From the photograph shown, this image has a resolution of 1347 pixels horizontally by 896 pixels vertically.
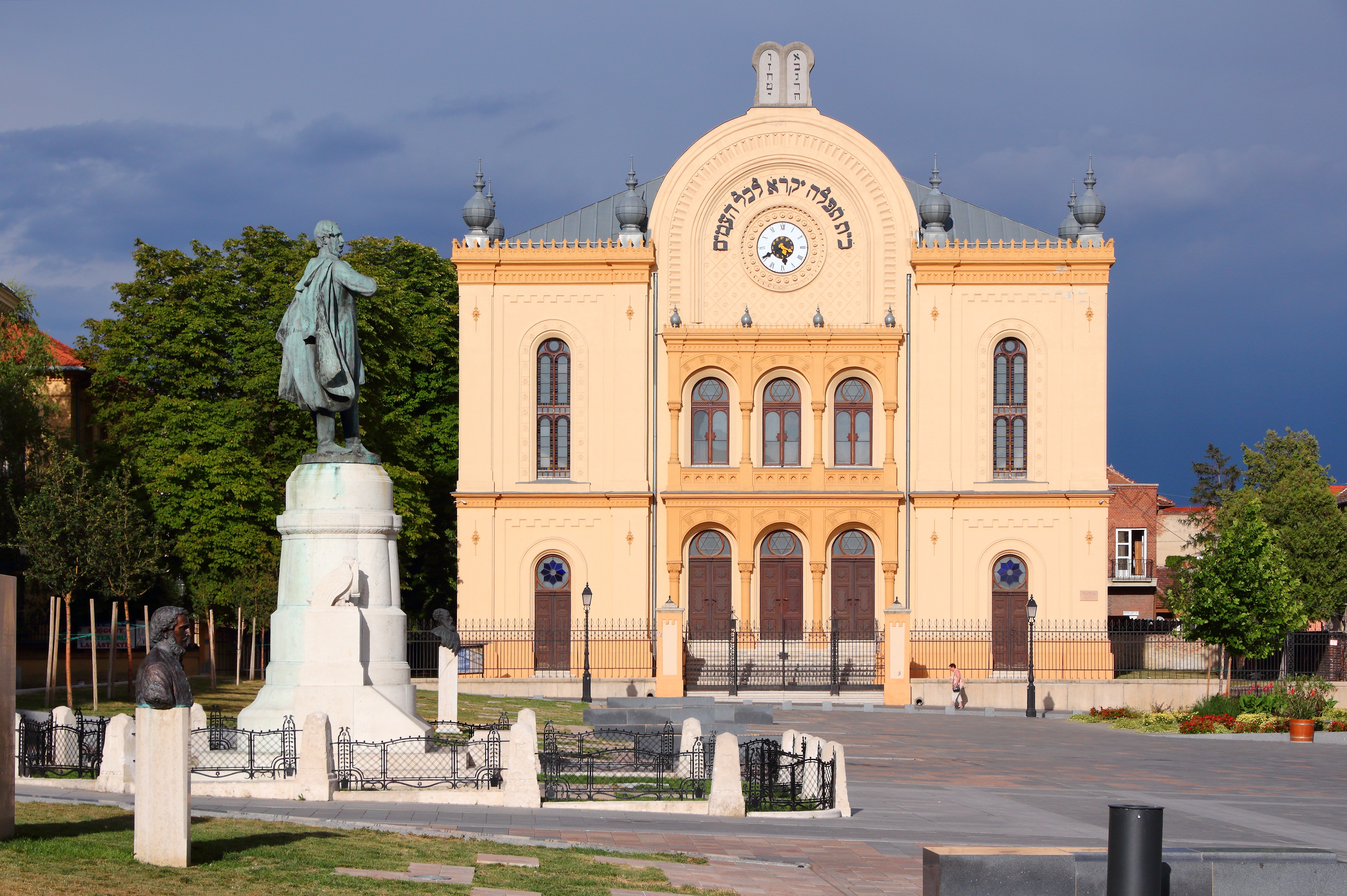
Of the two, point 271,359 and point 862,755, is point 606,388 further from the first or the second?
point 862,755

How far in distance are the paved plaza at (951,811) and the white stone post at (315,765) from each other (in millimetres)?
239

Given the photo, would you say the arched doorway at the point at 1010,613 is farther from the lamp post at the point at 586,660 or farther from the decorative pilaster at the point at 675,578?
the lamp post at the point at 586,660

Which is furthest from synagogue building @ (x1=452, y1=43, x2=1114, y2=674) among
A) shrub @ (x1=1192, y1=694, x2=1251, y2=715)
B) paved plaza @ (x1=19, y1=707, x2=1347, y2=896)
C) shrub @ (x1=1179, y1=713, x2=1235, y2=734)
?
paved plaza @ (x1=19, y1=707, x2=1347, y2=896)

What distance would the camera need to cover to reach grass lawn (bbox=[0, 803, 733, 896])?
35.8 feet

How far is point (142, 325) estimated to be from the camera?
4141cm

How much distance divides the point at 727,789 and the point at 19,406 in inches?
1034

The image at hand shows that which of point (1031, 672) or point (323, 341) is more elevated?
point (323, 341)

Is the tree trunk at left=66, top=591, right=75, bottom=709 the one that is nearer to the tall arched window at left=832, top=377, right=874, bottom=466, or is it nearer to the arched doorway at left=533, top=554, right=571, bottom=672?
the arched doorway at left=533, top=554, right=571, bottom=672

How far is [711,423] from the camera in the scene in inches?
1801

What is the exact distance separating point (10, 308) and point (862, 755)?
24244 millimetres

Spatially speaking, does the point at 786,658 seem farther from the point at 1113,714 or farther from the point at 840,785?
the point at 840,785

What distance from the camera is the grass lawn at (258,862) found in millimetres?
10898

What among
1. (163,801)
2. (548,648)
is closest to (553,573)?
(548,648)

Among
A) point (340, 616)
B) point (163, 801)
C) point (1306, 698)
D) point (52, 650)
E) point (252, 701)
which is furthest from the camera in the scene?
Result: point (1306, 698)
